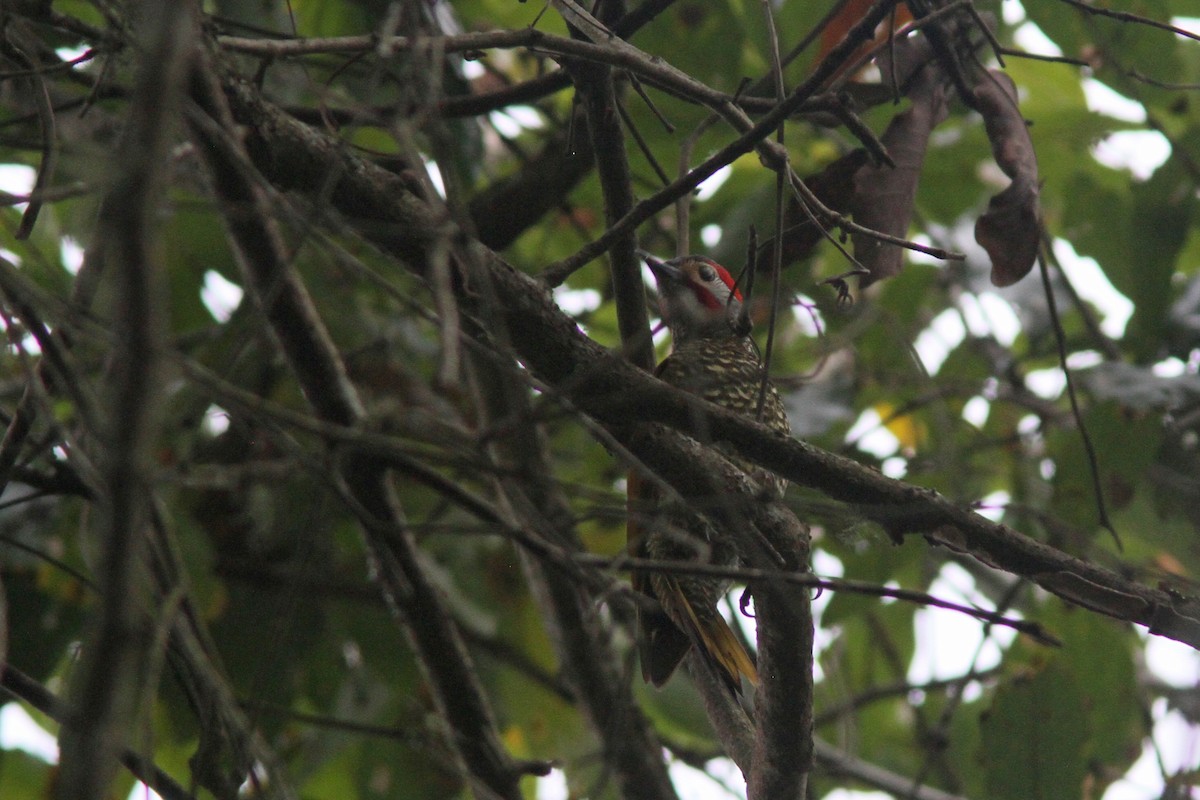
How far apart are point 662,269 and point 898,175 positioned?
1.43 metres

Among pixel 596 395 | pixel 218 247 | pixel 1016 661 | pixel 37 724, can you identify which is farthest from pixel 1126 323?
pixel 37 724

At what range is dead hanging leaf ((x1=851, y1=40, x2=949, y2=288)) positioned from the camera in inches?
97.5

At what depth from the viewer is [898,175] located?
2584mm

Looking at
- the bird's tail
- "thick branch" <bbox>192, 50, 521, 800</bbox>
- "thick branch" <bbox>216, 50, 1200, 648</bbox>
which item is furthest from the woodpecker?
"thick branch" <bbox>192, 50, 521, 800</bbox>

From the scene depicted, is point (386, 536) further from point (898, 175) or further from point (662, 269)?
point (662, 269)

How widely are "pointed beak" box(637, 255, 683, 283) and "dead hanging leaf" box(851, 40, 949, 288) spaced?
1222 mm

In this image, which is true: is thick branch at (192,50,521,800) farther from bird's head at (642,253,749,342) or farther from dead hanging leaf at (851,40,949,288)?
bird's head at (642,253,749,342)

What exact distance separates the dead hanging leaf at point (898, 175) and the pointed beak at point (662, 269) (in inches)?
48.1

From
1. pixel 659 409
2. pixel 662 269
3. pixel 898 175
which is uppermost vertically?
pixel 662 269

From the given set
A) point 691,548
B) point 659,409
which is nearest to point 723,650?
point 691,548

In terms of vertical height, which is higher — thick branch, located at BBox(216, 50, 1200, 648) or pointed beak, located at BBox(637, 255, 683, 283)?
pointed beak, located at BBox(637, 255, 683, 283)

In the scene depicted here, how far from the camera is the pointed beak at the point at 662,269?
3.87m

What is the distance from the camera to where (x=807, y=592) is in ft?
7.00

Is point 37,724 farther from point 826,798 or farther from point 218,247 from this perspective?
point 826,798
